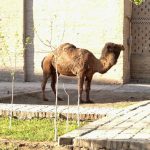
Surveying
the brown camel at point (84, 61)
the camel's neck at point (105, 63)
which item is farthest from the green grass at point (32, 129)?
the camel's neck at point (105, 63)

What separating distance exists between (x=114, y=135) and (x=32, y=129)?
88.4 inches

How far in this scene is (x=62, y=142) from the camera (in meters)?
6.19

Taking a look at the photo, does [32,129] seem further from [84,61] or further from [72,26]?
[72,26]

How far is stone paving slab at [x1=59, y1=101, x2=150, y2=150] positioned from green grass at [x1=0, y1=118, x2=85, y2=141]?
72cm

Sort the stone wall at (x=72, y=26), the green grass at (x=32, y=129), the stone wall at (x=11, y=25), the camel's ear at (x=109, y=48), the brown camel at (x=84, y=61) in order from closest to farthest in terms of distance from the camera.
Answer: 1. the green grass at (x=32, y=129)
2. the brown camel at (x=84, y=61)
3. the camel's ear at (x=109, y=48)
4. the stone wall at (x=72, y=26)
5. the stone wall at (x=11, y=25)

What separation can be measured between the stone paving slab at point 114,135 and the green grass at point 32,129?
0.72 metres

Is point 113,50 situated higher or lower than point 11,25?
lower

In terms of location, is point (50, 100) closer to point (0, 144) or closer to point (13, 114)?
point (13, 114)

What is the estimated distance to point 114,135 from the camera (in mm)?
6375

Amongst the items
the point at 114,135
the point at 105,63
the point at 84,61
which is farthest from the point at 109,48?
the point at 114,135

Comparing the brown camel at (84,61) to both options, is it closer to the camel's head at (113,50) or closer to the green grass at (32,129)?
the camel's head at (113,50)

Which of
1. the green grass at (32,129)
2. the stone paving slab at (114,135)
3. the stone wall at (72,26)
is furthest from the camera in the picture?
the stone wall at (72,26)

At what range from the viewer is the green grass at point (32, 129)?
7.41 m

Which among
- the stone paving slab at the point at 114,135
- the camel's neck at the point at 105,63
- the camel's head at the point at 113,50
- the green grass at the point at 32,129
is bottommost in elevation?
the green grass at the point at 32,129
